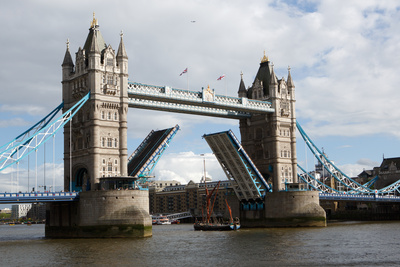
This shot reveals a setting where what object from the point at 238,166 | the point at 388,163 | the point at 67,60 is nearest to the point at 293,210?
the point at 238,166

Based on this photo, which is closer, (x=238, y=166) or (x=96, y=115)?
(x=96, y=115)

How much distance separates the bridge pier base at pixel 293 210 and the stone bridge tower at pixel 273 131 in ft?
12.5

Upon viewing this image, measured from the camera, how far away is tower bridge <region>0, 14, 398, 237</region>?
5925cm

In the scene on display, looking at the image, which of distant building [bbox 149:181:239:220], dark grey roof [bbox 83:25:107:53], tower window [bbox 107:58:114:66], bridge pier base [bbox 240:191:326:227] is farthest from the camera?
distant building [bbox 149:181:239:220]

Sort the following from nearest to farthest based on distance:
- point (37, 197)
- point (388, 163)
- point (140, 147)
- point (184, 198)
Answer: point (37, 197), point (140, 147), point (388, 163), point (184, 198)

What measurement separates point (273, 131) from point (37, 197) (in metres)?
36.4

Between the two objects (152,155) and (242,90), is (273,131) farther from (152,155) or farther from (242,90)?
(152,155)

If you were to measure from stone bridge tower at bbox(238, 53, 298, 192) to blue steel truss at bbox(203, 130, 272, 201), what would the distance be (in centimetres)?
360

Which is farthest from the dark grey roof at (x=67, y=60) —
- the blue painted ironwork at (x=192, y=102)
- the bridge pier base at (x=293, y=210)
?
the bridge pier base at (x=293, y=210)

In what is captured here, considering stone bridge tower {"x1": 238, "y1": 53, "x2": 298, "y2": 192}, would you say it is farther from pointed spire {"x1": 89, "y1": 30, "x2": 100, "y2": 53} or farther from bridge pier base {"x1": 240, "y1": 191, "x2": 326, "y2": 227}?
pointed spire {"x1": 89, "y1": 30, "x2": 100, "y2": 53}

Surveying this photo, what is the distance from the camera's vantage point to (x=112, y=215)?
58.2 meters

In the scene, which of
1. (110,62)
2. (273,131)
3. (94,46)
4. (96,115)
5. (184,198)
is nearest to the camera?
(96,115)

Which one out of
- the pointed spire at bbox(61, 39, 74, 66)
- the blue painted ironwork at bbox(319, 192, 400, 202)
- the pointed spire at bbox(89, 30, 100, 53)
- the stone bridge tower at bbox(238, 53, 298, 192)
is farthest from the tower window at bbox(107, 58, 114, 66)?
the blue painted ironwork at bbox(319, 192, 400, 202)

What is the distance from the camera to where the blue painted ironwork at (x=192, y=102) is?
67125 mm
